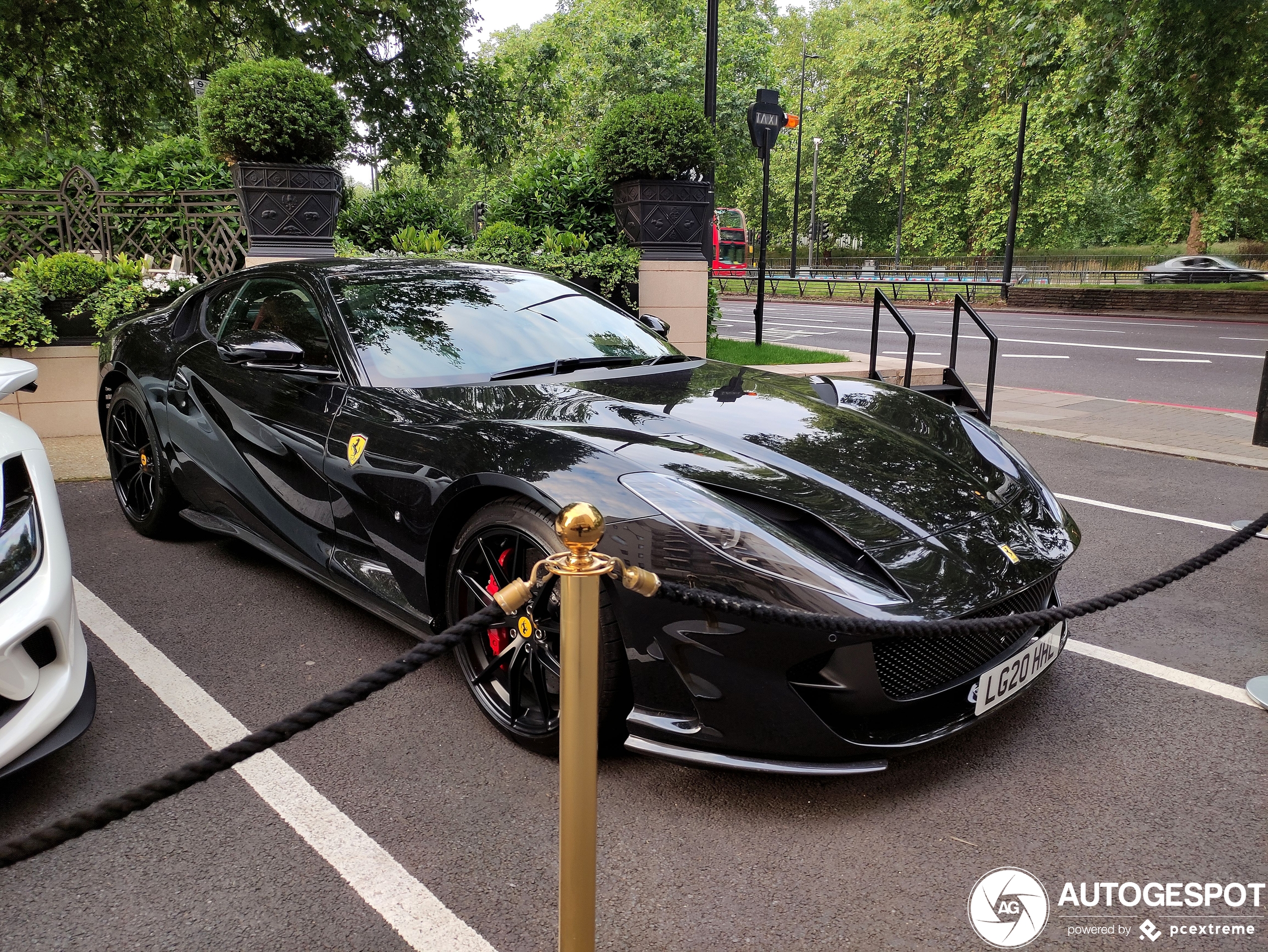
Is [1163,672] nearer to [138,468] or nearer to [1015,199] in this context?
[138,468]

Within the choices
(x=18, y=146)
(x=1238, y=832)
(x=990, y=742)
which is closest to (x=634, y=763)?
(x=990, y=742)

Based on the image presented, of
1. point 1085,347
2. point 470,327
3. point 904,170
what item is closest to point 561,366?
point 470,327

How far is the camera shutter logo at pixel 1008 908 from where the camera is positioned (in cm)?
210

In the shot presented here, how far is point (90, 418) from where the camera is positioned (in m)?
7.34

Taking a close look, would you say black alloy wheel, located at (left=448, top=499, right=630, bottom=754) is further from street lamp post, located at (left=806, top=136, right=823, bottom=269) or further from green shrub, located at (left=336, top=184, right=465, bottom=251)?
street lamp post, located at (left=806, top=136, right=823, bottom=269)

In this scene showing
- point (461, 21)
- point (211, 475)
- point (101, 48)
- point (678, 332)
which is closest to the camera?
point (211, 475)

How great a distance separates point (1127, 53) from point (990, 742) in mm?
17566

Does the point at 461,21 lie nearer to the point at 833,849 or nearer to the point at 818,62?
the point at 833,849

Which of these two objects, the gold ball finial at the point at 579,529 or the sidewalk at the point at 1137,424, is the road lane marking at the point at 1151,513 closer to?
the sidewalk at the point at 1137,424

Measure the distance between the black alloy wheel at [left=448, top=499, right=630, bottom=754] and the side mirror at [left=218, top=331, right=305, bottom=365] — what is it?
109cm

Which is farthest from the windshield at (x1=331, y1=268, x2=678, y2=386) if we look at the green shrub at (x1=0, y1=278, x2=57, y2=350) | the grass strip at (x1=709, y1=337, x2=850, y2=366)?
the grass strip at (x1=709, y1=337, x2=850, y2=366)

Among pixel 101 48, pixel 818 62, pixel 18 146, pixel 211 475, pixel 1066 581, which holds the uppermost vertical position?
pixel 818 62

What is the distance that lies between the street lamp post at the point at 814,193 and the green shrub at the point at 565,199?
34397 millimetres

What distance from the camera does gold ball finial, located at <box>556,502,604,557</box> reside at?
164 centimetres
